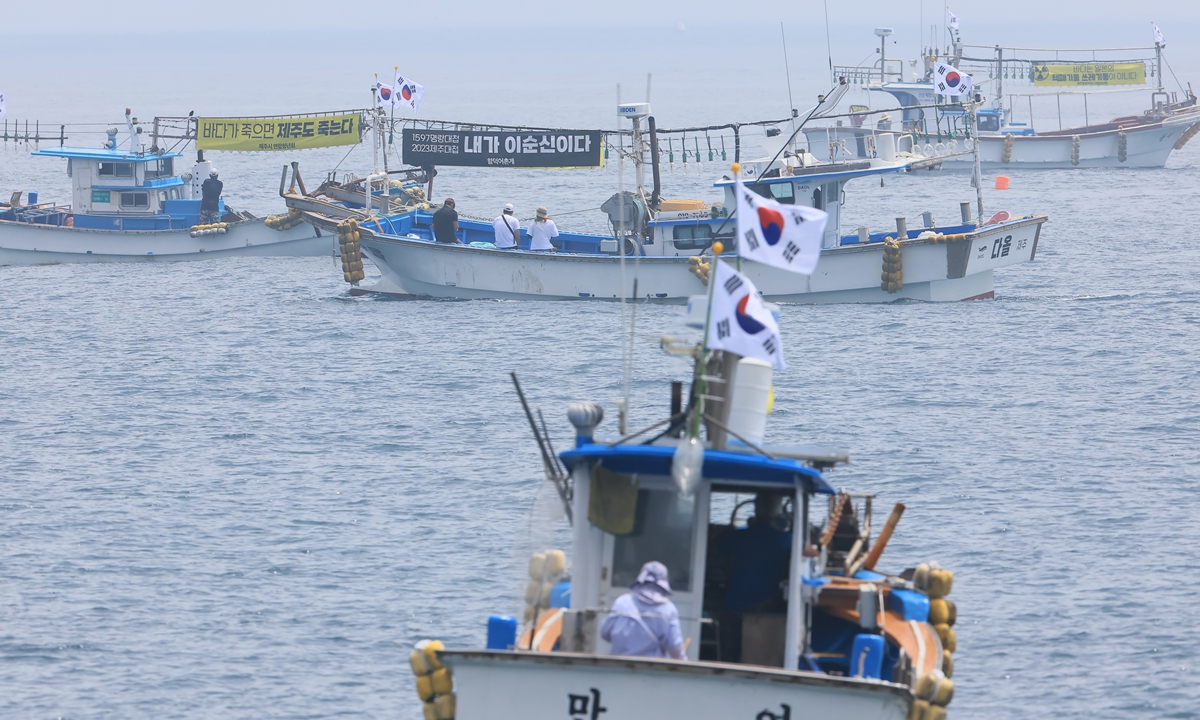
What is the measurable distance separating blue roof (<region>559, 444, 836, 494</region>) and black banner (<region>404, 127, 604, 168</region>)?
2215cm

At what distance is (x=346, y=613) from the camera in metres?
17.3

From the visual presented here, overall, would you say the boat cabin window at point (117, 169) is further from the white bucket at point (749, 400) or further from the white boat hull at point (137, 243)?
the white bucket at point (749, 400)

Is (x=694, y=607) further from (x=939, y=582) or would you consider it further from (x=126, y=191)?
(x=126, y=191)

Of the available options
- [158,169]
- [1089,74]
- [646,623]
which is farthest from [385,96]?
[1089,74]

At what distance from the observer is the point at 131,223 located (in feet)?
138

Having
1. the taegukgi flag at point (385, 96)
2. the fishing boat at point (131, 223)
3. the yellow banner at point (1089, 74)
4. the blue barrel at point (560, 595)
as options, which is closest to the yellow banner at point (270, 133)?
A: the fishing boat at point (131, 223)

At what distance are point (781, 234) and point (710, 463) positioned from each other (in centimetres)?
185

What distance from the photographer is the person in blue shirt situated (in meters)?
11.3

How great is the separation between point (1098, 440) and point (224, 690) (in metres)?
15.1

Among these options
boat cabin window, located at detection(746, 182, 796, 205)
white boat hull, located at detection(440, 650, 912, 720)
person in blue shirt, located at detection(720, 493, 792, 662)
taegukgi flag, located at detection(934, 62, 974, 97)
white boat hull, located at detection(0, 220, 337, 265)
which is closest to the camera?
white boat hull, located at detection(440, 650, 912, 720)

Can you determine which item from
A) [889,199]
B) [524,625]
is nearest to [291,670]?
[524,625]

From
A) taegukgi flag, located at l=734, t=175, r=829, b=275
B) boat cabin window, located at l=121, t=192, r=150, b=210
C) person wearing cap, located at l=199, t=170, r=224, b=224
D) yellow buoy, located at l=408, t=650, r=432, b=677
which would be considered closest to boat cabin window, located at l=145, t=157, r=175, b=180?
boat cabin window, located at l=121, t=192, r=150, b=210

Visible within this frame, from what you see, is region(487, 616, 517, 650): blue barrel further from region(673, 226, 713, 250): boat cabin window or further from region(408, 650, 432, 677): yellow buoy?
region(673, 226, 713, 250): boat cabin window

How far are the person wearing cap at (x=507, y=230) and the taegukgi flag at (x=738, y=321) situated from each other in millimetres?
21807
